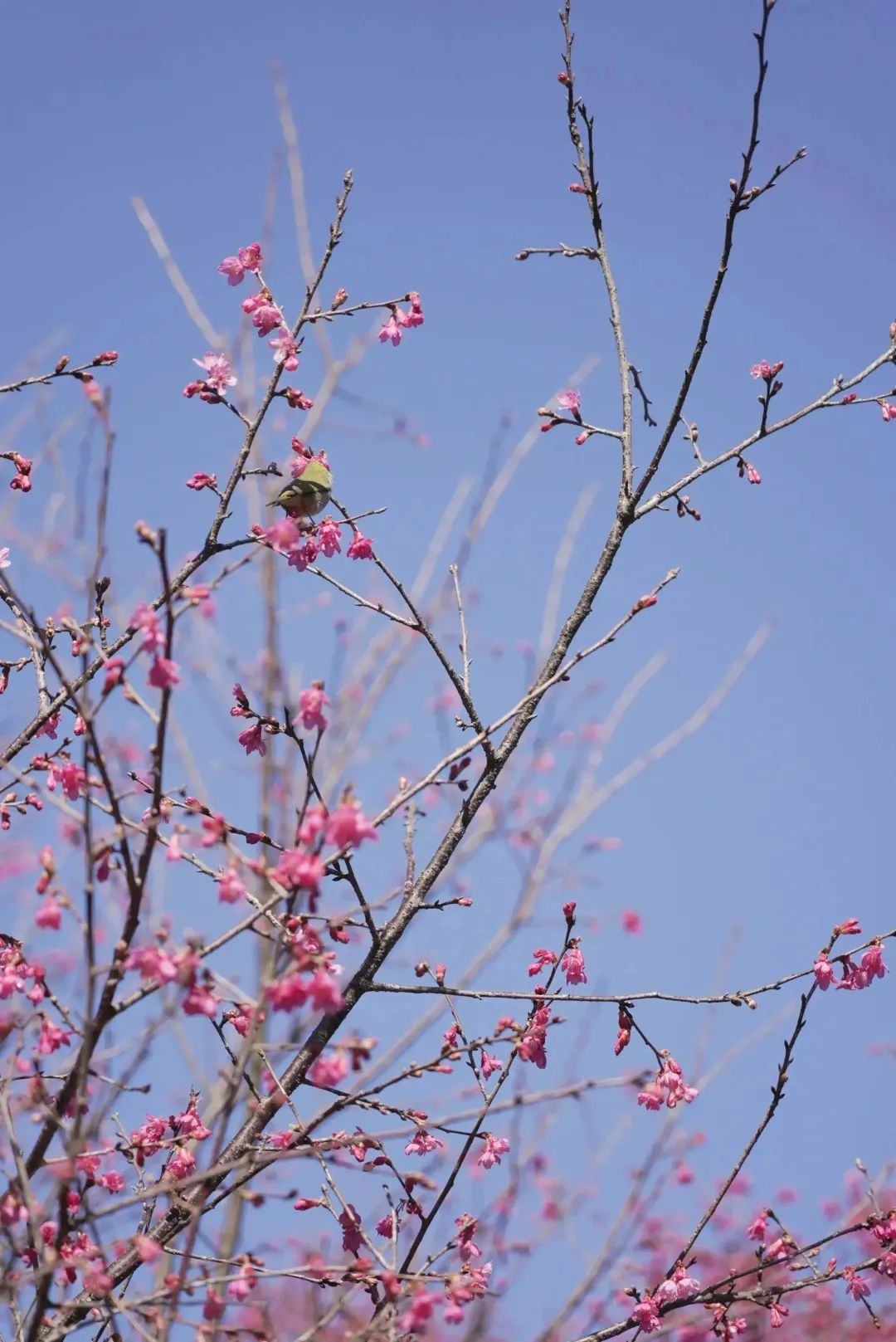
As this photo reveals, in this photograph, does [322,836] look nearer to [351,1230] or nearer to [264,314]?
[351,1230]

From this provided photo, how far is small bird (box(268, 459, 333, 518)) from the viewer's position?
328 cm

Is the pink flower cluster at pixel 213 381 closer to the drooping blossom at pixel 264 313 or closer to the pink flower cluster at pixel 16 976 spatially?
the drooping blossom at pixel 264 313

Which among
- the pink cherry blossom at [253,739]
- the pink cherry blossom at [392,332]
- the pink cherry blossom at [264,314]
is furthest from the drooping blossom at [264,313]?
the pink cherry blossom at [253,739]

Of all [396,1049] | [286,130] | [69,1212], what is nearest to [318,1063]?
[69,1212]

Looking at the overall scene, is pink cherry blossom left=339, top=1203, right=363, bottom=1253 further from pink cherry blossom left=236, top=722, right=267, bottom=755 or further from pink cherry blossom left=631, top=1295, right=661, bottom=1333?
pink cherry blossom left=236, top=722, right=267, bottom=755

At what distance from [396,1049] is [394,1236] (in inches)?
98.9

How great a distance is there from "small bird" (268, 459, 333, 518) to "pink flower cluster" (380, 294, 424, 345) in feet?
1.99

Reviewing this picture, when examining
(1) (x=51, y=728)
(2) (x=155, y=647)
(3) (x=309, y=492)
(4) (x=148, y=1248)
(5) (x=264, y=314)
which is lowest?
(4) (x=148, y=1248)

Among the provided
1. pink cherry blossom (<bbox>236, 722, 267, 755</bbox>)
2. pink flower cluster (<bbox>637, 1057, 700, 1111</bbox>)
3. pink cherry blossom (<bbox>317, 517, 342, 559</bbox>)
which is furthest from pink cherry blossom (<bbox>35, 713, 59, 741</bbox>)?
pink flower cluster (<bbox>637, 1057, 700, 1111</bbox>)

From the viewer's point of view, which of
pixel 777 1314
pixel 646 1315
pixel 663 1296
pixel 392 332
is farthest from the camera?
pixel 392 332

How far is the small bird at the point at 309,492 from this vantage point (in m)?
3.28

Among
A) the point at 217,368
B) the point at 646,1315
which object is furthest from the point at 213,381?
the point at 646,1315

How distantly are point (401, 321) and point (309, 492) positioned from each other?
77 centimetres

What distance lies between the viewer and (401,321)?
3.64 meters
